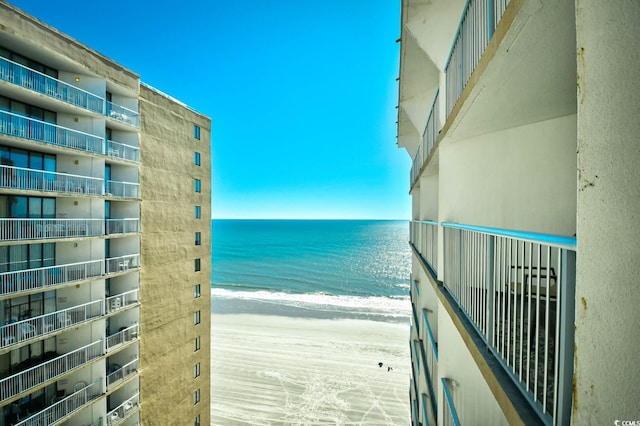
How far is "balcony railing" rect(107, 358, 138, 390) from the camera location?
41.7 feet

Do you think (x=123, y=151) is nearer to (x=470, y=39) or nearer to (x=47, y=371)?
(x=47, y=371)

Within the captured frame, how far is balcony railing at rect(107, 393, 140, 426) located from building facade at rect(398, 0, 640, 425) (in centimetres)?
1290

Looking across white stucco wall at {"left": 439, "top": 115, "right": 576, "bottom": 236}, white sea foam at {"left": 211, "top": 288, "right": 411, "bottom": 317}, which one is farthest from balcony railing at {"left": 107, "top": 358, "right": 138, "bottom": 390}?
white sea foam at {"left": 211, "top": 288, "right": 411, "bottom": 317}

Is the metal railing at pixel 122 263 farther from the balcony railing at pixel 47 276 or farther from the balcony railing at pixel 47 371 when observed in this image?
the balcony railing at pixel 47 371

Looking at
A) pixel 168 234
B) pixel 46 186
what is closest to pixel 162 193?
pixel 168 234

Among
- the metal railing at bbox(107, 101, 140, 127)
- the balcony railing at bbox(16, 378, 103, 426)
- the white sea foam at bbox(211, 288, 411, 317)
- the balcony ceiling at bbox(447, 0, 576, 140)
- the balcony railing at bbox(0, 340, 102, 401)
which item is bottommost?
the white sea foam at bbox(211, 288, 411, 317)

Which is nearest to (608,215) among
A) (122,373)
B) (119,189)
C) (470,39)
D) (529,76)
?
(529,76)

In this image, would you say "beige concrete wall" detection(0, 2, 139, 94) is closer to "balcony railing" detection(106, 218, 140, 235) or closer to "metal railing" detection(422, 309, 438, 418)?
"balcony railing" detection(106, 218, 140, 235)

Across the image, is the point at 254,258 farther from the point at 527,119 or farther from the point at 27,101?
the point at 527,119

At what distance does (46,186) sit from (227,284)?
168 ft

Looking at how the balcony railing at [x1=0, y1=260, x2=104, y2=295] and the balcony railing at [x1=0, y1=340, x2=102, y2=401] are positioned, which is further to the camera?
the balcony railing at [x1=0, y1=260, x2=104, y2=295]

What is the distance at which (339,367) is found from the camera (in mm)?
25109

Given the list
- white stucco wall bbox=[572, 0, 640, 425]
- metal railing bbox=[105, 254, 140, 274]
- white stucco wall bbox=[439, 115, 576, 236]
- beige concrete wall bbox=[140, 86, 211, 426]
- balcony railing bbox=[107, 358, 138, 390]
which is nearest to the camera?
white stucco wall bbox=[572, 0, 640, 425]

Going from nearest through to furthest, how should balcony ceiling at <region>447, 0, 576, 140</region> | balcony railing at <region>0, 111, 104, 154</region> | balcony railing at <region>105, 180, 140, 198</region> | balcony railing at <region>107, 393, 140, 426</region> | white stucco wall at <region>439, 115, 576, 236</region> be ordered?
balcony ceiling at <region>447, 0, 576, 140</region> → white stucco wall at <region>439, 115, 576, 236</region> → balcony railing at <region>0, 111, 104, 154</region> → balcony railing at <region>107, 393, 140, 426</region> → balcony railing at <region>105, 180, 140, 198</region>
